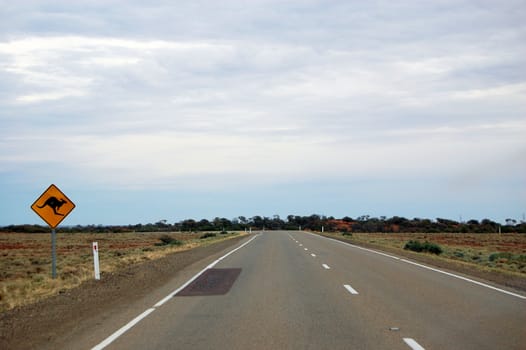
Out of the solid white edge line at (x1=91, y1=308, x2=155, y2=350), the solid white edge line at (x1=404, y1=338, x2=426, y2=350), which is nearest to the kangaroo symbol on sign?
the solid white edge line at (x1=91, y1=308, x2=155, y2=350)

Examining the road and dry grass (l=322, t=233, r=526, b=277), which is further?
dry grass (l=322, t=233, r=526, b=277)

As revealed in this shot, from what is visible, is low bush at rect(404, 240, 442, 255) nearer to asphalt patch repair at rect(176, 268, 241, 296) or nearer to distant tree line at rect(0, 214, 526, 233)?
asphalt patch repair at rect(176, 268, 241, 296)

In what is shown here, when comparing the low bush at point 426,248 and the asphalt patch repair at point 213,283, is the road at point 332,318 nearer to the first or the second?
the asphalt patch repair at point 213,283

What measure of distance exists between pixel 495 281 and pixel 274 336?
10.9m

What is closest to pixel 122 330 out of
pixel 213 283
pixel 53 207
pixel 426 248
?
pixel 213 283

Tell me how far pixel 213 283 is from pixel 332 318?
7.25m

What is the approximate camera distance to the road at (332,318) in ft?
28.9

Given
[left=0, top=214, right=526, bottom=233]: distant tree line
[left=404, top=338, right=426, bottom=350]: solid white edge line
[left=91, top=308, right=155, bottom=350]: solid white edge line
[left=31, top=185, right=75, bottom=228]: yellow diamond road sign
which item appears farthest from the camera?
[left=0, top=214, right=526, bottom=233]: distant tree line

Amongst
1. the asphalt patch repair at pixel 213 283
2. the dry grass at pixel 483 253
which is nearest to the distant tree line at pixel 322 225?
the dry grass at pixel 483 253

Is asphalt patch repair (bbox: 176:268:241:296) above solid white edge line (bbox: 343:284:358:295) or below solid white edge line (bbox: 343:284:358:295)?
above

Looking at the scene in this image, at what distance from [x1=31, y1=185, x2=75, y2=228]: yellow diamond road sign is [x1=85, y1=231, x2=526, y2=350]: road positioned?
214 inches

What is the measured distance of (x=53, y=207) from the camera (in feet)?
64.5

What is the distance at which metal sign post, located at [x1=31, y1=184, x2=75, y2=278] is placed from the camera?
63.9 ft

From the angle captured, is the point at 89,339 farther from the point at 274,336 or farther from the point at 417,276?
the point at 417,276
